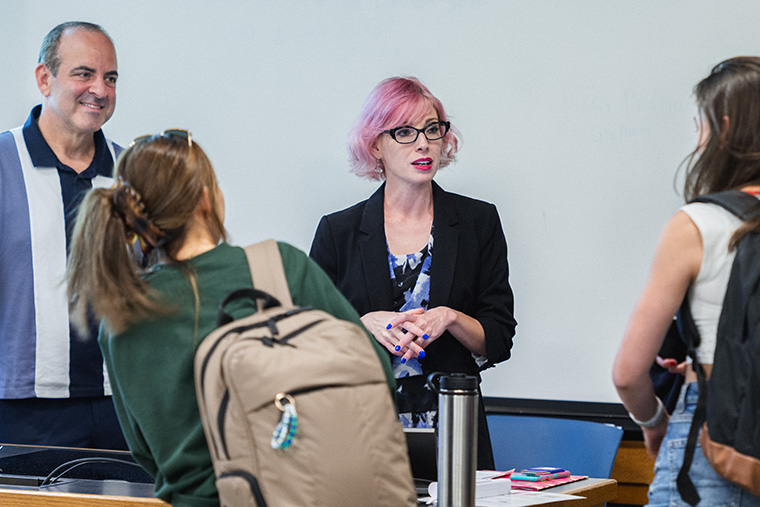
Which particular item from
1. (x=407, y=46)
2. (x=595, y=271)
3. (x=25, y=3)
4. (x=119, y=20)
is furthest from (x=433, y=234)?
(x=25, y=3)

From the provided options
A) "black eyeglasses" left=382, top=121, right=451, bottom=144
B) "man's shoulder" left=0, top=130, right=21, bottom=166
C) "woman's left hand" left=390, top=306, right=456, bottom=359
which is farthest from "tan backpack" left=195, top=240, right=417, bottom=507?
"man's shoulder" left=0, top=130, right=21, bottom=166

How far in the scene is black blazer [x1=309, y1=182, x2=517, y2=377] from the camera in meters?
2.67

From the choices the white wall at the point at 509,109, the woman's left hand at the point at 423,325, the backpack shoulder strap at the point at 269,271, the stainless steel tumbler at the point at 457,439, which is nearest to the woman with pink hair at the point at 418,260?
the woman's left hand at the point at 423,325

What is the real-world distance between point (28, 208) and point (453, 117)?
1.64 m

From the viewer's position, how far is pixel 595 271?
129 inches

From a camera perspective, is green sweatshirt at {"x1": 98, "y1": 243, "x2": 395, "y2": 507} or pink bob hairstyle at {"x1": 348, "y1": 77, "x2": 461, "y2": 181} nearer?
green sweatshirt at {"x1": 98, "y1": 243, "x2": 395, "y2": 507}

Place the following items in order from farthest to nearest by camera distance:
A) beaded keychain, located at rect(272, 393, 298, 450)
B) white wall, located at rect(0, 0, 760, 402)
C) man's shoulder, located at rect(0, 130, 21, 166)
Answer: white wall, located at rect(0, 0, 760, 402), man's shoulder, located at rect(0, 130, 21, 166), beaded keychain, located at rect(272, 393, 298, 450)

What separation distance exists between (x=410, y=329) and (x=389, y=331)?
0.21 feet

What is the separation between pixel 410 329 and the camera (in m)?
2.52

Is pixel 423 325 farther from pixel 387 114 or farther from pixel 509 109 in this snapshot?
pixel 509 109

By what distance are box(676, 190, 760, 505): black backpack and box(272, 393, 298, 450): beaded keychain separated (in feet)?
2.40

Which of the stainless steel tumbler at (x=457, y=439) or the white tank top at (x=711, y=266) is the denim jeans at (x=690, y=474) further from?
the stainless steel tumbler at (x=457, y=439)

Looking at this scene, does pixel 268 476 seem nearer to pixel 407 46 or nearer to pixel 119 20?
pixel 407 46

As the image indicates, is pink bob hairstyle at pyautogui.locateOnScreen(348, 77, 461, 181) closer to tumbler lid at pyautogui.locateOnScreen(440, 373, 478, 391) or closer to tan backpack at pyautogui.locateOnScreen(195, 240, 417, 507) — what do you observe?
tumbler lid at pyautogui.locateOnScreen(440, 373, 478, 391)
